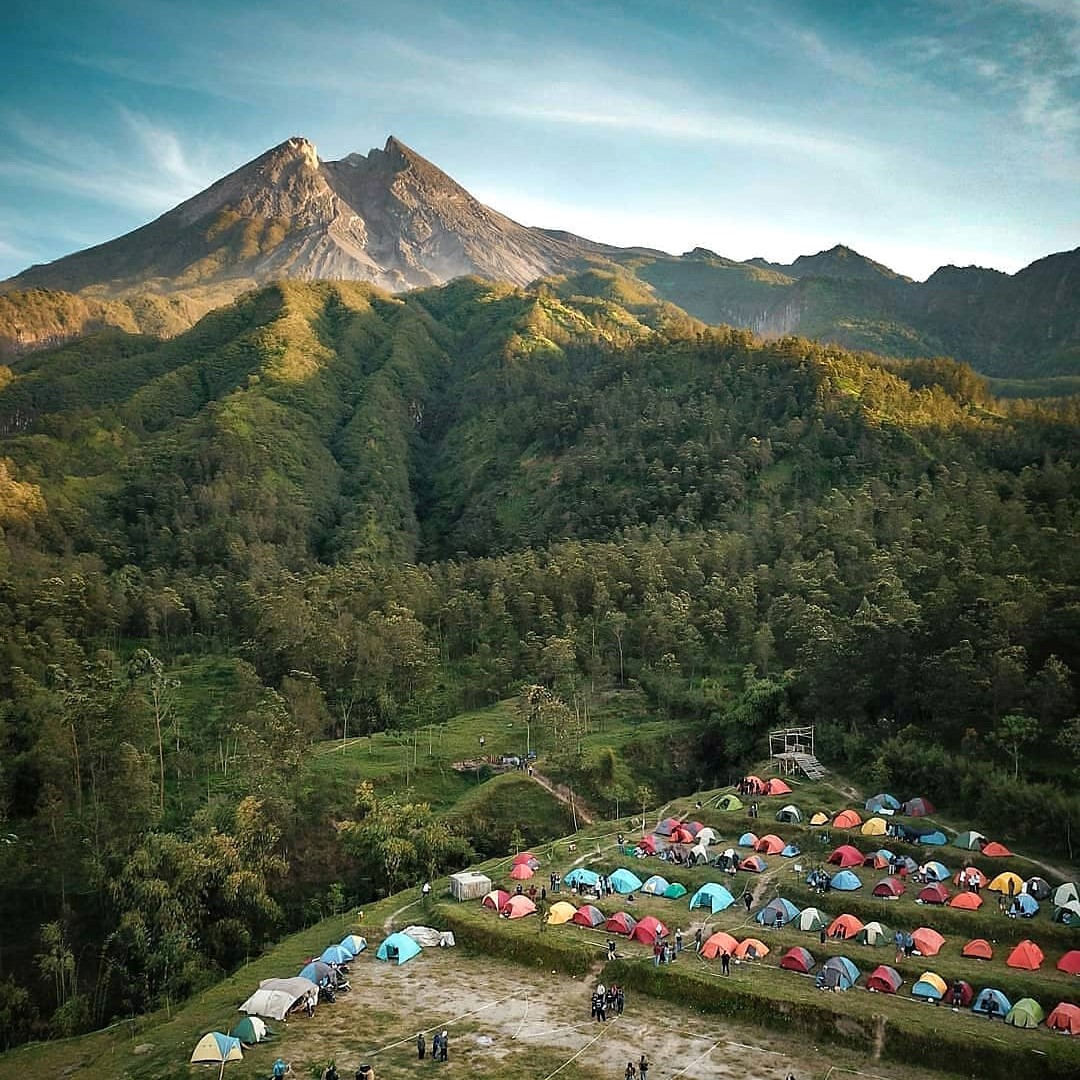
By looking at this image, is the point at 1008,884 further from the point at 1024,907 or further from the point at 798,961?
the point at 798,961

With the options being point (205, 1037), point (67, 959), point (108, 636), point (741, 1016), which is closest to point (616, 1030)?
point (741, 1016)

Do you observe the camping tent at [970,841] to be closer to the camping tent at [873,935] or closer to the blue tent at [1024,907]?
the blue tent at [1024,907]

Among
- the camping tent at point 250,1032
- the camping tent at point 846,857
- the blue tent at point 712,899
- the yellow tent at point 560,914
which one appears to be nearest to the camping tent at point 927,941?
the blue tent at point 712,899

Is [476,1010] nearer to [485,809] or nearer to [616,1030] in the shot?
[616,1030]

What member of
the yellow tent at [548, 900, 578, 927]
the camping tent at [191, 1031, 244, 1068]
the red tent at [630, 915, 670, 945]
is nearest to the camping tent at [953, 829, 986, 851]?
the red tent at [630, 915, 670, 945]

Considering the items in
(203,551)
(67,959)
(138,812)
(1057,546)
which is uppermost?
(1057,546)

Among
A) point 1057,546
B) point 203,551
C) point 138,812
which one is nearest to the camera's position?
point 138,812

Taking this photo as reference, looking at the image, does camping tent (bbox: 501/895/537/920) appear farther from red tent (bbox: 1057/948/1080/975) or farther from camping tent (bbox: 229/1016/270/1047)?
red tent (bbox: 1057/948/1080/975)
